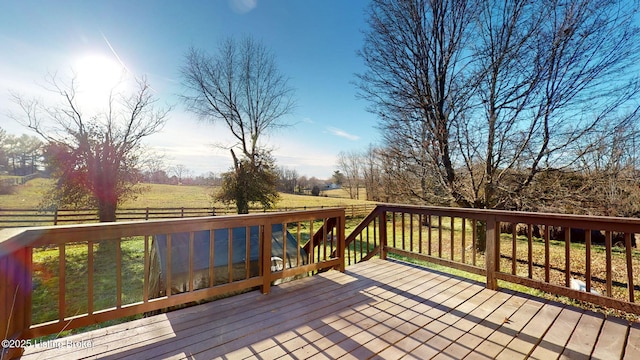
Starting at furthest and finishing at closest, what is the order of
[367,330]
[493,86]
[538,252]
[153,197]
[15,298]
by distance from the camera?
[153,197]
[538,252]
[493,86]
[367,330]
[15,298]

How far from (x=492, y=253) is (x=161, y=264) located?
12.4 ft

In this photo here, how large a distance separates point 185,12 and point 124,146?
18.5 ft

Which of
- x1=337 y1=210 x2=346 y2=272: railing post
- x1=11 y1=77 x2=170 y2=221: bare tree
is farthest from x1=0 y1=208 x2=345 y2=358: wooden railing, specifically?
x1=11 y1=77 x2=170 y2=221: bare tree

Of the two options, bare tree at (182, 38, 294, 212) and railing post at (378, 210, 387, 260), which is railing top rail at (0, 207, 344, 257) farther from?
bare tree at (182, 38, 294, 212)

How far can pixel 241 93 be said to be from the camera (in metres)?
12.5

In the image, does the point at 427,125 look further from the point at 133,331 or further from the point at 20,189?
the point at 20,189

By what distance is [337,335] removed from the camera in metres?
2.15

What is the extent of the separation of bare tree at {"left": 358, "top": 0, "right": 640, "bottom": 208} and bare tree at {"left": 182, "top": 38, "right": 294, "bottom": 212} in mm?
6754

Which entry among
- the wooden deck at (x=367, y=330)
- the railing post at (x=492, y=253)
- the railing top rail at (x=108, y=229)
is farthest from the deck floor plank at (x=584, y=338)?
the railing top rail at (x=108, y=229)

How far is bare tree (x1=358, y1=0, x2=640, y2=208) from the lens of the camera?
4.65 metres

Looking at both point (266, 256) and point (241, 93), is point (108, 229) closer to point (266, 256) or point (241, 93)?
point (266, 256)

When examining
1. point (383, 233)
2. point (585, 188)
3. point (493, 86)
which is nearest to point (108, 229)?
point (383, 233)

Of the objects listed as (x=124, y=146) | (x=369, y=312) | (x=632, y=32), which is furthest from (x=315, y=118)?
(x=369, y=312)

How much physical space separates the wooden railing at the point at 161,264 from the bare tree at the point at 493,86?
3910mm
